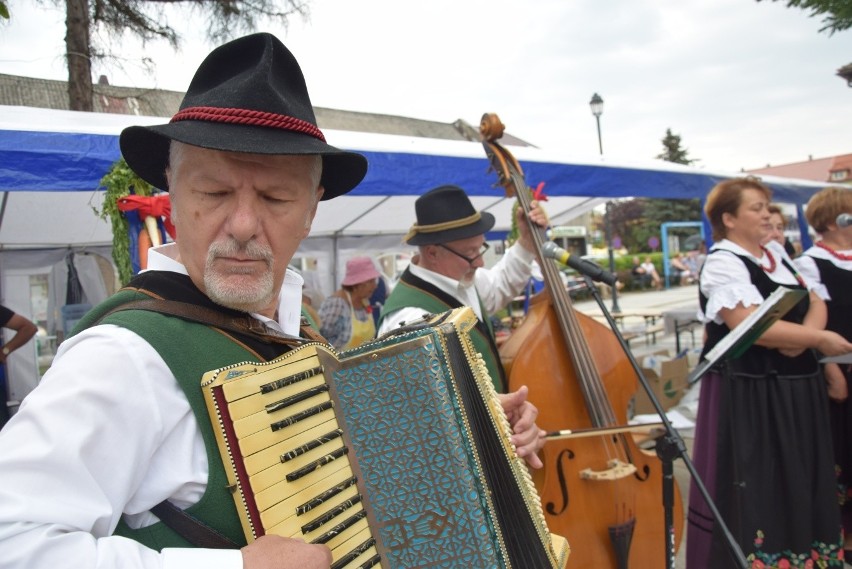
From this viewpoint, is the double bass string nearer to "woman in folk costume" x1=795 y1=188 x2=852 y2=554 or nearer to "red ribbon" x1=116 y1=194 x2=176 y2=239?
"woman in folk costume" x1=795 y1=188 x2=852 y2=554

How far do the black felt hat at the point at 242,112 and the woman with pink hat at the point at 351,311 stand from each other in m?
3.92

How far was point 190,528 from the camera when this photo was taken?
879 mm

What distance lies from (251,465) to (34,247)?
17.1ft

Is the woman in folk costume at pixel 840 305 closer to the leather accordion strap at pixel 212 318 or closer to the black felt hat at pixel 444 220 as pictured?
the black felt hat at pixel 444 220

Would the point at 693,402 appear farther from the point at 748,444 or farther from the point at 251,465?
the point at 251,465

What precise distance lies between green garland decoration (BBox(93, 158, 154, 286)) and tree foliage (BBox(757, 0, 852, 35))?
6.86 m

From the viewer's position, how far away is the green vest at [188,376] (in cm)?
88

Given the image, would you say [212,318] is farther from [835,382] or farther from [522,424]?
[835,382]

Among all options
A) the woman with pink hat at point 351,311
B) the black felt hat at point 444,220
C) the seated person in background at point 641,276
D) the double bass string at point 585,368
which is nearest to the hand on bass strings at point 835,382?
the double bass string at point 585,368

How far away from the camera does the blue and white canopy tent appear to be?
2.79 meters

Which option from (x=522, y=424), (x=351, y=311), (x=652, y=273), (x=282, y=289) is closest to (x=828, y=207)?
(x=522, y=424)

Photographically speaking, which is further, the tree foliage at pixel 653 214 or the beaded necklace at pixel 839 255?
the tree foliage at pixel 653 214

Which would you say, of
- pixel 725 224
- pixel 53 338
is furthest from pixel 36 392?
pixel 53 338

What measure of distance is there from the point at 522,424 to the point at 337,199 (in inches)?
159
